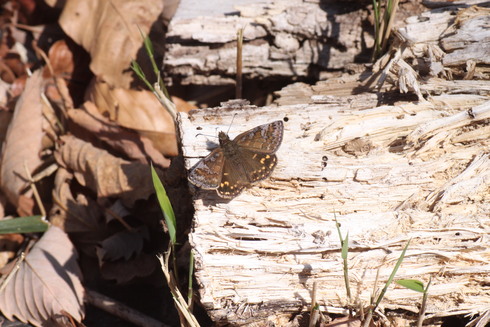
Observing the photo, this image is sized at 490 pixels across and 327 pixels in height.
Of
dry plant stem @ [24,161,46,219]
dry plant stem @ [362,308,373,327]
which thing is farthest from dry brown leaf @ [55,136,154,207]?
dry plant stem @ [362,308,373,327]

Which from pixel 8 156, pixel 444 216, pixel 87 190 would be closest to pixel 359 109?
pixel 444 216

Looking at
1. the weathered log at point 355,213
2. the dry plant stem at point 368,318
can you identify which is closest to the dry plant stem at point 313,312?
the weathered log at point 355,213

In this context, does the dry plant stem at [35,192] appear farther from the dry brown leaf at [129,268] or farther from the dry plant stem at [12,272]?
the dry brown leaf at [129,268]

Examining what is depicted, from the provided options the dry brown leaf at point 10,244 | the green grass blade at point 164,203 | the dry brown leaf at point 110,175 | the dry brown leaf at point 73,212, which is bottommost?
the dry brown leaf at point 10,244

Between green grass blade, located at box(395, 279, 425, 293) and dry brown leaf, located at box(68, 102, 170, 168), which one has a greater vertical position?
green grass blade, located at box(395, 279, 425, 293)

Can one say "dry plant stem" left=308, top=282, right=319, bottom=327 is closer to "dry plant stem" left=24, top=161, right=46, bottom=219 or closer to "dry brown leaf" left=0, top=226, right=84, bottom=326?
"dry brown leaf" left=0, top=226, right=84, bottom=326

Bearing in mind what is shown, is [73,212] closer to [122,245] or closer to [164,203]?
[122,245]
